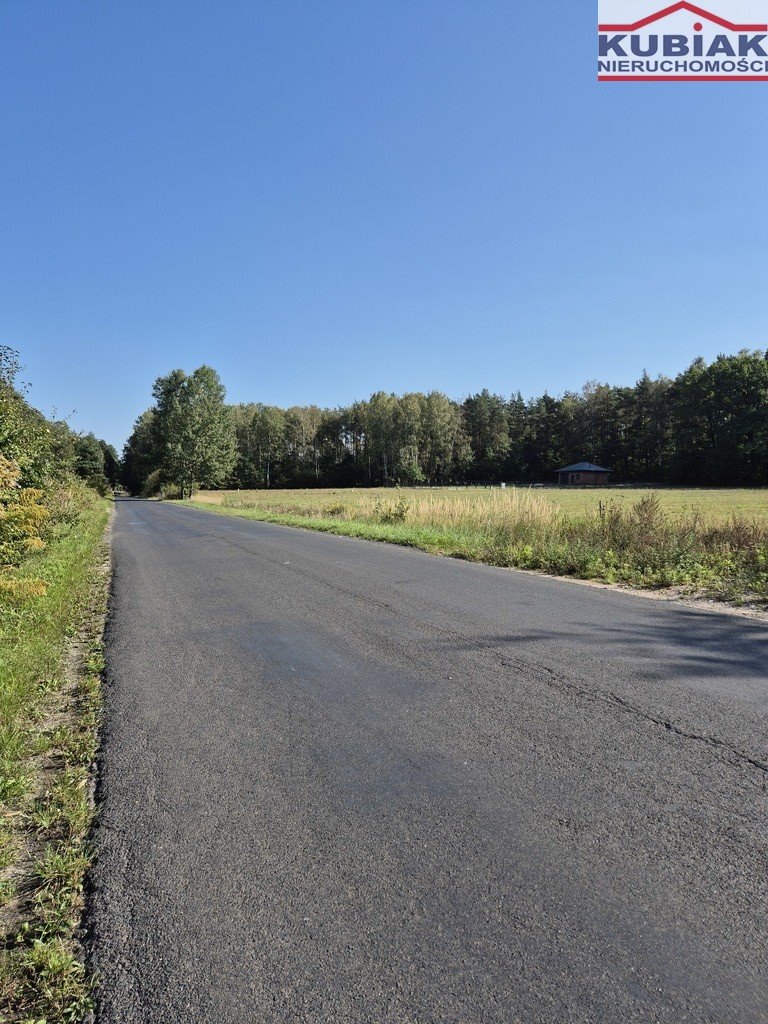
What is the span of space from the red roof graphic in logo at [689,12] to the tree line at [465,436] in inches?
2138

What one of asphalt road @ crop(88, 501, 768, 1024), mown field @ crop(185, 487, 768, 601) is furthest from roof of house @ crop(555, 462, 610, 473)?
asphalt road @ crop(88, 501, 768, 1024)

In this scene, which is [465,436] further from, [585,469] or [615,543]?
[615,543]

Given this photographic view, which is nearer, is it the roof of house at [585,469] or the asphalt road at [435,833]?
the asphalt road at [435,833]

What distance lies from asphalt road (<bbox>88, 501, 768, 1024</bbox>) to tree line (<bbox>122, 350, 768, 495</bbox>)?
191 feet

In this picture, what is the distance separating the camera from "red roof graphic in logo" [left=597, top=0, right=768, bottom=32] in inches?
366

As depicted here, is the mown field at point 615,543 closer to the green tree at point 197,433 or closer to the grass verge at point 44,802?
the grass verge at point 44,802

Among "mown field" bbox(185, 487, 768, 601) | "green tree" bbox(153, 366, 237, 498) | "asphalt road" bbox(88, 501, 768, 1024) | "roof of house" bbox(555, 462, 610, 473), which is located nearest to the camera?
"asphalt road" bbox(88, 501, 768, 1024)

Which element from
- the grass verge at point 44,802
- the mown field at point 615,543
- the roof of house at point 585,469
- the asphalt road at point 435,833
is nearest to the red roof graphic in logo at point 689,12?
the mown field at point 615,543

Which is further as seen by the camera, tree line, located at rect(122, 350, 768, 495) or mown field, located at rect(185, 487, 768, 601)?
tree line, located at rect(122, 350, 768, 495)

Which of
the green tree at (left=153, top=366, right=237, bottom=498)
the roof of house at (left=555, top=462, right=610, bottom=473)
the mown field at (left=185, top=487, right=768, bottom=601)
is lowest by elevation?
the mown field at (left=185, top=487, right=768, bottom=601)

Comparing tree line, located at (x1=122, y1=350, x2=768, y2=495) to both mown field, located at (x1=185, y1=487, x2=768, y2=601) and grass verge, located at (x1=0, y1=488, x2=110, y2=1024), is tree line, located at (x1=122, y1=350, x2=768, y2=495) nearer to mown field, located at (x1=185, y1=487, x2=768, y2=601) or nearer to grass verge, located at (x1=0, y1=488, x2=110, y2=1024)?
mown field, located at (x1=185, y1=487, x2=768, y2=601)

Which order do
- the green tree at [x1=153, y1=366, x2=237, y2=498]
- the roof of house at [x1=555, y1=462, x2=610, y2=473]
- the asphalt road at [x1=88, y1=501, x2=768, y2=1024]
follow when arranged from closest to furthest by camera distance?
1. the asphalt road at [x1=88, y1=501, x2=768, y2=1024]
2. the green tree at [x1=153, y1=366, x2=237, y2=498]
3. the roof of house at [x1=555, y1=462, x2=610, y2=473]

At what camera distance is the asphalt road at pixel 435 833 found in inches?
66.8

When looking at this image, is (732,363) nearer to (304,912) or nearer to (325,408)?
(325,408)
